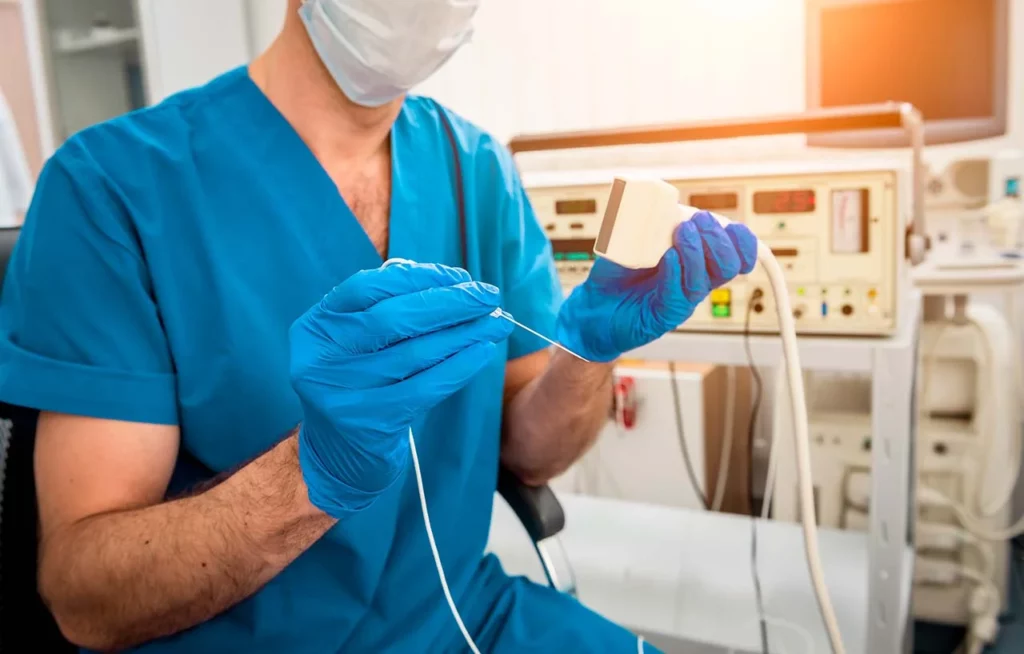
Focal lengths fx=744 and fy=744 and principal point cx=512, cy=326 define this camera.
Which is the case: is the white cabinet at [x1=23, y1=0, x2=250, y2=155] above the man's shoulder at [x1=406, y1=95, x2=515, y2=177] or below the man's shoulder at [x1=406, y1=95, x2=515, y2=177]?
above

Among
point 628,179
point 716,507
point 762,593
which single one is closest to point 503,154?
point 628,179

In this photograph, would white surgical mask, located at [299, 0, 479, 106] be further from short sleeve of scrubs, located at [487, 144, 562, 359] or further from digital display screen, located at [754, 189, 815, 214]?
digital display screen, located at [754, 189, 815, 214]

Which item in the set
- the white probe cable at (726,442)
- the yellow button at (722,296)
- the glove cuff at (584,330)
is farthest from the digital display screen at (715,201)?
the white probe cable at (726,442)

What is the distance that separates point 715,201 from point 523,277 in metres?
0.41

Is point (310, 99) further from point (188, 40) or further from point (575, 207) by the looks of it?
point (188, 40)

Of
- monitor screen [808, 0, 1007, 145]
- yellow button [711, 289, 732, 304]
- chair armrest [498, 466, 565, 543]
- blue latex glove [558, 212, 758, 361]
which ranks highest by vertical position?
monitor screen [808, 0, 1007, 145]

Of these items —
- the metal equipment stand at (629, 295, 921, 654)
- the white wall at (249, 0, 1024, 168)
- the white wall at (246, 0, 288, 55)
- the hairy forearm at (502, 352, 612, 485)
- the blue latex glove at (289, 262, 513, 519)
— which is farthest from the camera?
the white wall at (246, 0, 288, 55)

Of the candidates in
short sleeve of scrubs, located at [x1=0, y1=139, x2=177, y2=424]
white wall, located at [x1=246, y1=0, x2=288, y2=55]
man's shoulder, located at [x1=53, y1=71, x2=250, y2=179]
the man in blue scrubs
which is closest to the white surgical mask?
the man in blue scrubs

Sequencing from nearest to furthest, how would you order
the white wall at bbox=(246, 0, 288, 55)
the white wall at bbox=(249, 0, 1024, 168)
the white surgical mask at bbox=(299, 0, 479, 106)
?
the white surgical mask at bbox=(299, 0, 479, 106)
the white wall at bbox=(249, 0, 1024, 168)
the white wall at bbox=(246, 0, 288, 55)

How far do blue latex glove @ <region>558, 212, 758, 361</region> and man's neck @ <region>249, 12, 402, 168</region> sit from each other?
0.30 metres

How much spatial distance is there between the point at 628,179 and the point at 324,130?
1.19 feet

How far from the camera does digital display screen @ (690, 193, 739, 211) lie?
114 centimetres

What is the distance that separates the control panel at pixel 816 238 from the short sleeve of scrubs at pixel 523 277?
170 millimetres

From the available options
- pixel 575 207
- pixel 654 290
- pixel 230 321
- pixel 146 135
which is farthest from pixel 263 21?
pixel 654 290
